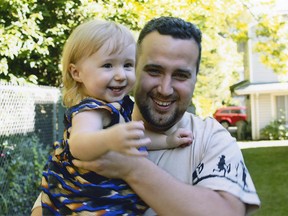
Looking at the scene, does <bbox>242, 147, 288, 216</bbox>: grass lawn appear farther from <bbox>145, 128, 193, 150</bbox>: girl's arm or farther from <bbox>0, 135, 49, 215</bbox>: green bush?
<bbox>145, 128, 193, 150</bbox>: girl's arm

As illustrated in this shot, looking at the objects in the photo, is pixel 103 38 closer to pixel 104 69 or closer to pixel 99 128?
pixel 104 69

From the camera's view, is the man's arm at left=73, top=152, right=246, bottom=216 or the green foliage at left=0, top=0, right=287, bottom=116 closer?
the man's arm at left=73, top=152, right=246, bottom=216

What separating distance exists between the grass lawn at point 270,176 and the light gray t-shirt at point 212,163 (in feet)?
23.0

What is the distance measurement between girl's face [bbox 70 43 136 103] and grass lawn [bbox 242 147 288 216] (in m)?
7.31

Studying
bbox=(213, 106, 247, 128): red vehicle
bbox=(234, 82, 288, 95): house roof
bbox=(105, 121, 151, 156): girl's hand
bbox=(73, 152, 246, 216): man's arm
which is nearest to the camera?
bbox=(105, 121, 151, 156): girl's hand

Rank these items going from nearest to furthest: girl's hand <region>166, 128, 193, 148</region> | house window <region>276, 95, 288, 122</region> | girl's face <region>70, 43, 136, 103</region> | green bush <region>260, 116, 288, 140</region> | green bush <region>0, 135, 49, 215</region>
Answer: girl's face <region>70, 43, 136, 103</region>
girl's hand <region>166, 128, 193, 148</region>
green bush <region>0, 135, 49, 215</region>
green bush <region>260, 116, 288, 140</region>
house window <region>276, 95, 288, 122</region>

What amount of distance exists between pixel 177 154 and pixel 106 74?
519 mm

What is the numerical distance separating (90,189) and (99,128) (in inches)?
10.8

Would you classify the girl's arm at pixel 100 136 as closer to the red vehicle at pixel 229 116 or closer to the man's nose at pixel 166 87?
the man's nose at pixel 166 87

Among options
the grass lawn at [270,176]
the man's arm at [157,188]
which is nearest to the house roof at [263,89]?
the grass lawn at [270,176]

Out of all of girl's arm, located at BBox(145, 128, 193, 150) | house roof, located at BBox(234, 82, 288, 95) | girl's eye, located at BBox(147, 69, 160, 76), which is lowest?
house roof, located at BBox(234, 82, 288, 95)

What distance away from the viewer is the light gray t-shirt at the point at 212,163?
2.15m

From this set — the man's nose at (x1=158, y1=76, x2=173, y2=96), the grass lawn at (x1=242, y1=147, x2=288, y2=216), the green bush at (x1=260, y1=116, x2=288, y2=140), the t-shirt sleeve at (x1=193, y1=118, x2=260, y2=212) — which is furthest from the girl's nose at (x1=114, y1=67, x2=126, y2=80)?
the green bush at (x1=260, y1=116, x2=288, y2=140)

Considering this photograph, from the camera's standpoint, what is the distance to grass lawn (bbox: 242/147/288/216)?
31.0 feet
